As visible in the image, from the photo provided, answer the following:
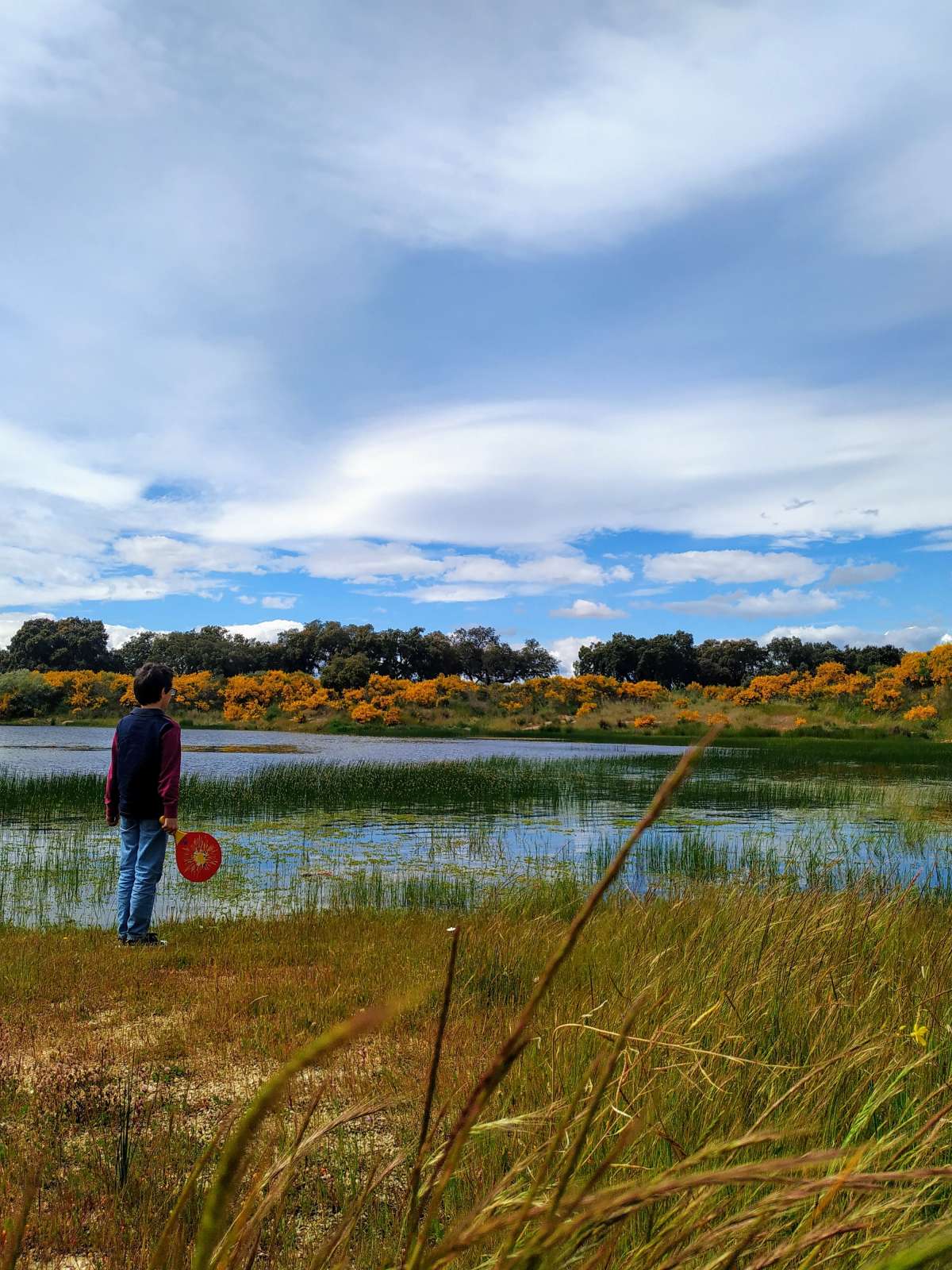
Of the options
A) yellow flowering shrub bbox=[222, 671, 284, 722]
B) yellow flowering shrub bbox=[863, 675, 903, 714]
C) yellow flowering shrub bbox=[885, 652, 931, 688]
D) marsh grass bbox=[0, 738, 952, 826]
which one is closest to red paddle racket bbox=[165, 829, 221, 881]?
marsh grass bbox=[0, 738, 952, 826]

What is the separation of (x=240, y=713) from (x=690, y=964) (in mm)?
55381

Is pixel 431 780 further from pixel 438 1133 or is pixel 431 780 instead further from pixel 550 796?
pixel 438 1133

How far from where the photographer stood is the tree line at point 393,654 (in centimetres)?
7325

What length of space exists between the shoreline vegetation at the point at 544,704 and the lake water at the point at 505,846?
861 inches

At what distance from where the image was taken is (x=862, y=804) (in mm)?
17031

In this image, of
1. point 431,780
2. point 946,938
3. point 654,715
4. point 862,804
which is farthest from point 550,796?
point 654,715

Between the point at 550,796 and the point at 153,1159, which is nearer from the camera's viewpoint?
the point at 153,1159

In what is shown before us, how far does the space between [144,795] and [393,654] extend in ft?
218

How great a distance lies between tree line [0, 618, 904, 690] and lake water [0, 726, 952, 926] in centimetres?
5098

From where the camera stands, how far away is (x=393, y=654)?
A: 73.5 metres

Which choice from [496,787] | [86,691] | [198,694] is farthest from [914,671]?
[86,691]

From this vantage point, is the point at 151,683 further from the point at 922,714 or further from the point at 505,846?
the point at 922,714

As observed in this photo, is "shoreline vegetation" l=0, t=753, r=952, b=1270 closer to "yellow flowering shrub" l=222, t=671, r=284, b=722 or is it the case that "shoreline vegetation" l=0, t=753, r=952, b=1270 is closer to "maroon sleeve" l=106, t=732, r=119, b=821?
"maroon sleeve" l=106, t=732, r=119, b=821

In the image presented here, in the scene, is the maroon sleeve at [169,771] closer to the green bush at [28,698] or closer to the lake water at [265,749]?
the lake water at [265,749]
